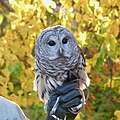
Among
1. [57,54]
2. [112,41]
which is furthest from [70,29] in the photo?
[57,54]

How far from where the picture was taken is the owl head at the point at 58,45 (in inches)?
68.1

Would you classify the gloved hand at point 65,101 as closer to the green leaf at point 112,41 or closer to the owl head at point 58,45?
the owl head at point 58,45

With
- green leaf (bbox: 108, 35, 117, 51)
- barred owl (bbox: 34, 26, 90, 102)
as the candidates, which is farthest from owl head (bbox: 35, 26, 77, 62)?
green leaf (bbox: 108, 35, 117, 51)

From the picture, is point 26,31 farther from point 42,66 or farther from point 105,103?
point 42,66

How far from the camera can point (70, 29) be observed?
3.21 meters

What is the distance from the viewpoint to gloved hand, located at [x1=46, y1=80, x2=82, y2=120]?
Result: 1.74 metres

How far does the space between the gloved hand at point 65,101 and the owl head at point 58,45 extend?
0.32 ft

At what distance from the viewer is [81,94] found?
177 cm

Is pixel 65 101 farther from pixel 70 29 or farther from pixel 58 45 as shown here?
pixel 70 29

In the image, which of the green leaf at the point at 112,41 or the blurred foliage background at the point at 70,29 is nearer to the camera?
the green leaf at the point at 112,41

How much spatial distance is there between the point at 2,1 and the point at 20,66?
77 cm

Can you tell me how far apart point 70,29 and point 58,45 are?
148cm

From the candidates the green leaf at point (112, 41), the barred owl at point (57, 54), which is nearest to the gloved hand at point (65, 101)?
the barred owl at point (57, 54)

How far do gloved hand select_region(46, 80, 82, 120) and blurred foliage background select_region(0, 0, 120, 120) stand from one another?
3.84ft
